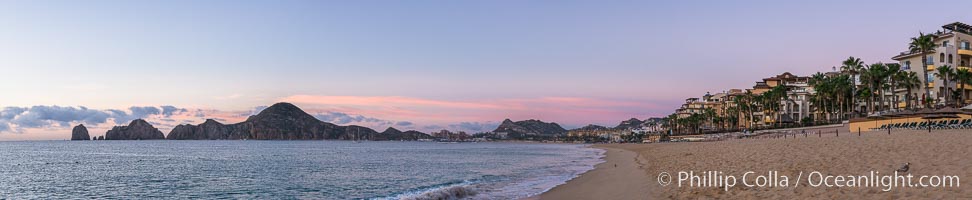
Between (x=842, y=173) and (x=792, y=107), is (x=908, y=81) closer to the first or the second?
(x=792, y=107)

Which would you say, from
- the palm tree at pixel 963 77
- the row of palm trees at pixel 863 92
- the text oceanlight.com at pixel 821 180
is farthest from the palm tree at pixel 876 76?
the text oceanlight.com at pixel 821 180

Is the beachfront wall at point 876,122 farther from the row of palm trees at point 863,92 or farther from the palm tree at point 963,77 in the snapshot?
the palm tree at point 963,77

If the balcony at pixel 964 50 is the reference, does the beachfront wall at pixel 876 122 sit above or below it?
below

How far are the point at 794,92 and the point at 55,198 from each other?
121840mm

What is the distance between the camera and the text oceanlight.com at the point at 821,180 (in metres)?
13.2

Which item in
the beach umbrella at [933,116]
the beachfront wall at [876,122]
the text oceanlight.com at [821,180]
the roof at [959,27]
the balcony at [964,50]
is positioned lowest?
the text oceanlight.com at [821,180]

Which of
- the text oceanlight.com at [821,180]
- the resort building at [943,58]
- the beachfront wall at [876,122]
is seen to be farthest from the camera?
the resort building at [943,58]

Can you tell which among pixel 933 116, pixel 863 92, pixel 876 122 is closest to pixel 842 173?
pixel 933 116

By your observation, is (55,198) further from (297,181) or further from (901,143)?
(901,143)

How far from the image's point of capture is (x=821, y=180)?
1572cm

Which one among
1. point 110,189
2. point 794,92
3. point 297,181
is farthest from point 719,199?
point 794,92

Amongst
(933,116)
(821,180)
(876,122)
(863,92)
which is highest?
(863,92)

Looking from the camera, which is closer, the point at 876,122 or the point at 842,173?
the point at 842,173

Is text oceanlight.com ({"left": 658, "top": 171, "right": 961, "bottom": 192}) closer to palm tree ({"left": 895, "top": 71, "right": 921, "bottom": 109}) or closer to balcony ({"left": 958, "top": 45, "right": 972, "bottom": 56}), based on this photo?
palm tree ({"left": 895, "top": 71, "right": 921, "bottom": 109})
